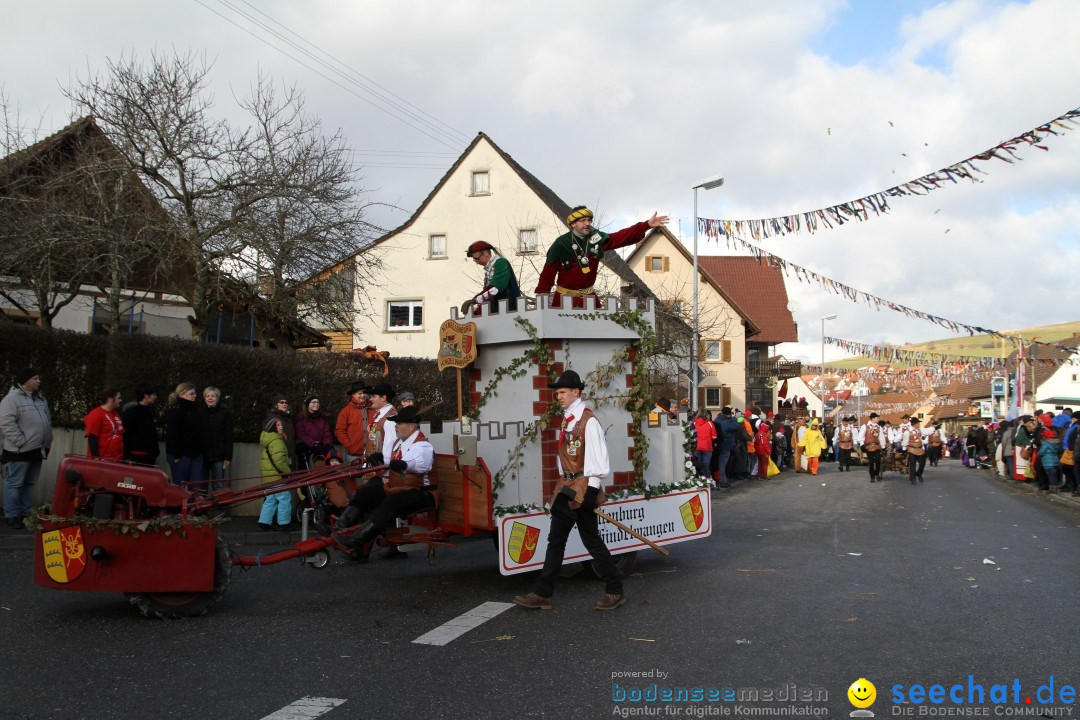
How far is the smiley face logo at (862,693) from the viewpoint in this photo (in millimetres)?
4602

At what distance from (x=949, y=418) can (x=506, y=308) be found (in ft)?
241

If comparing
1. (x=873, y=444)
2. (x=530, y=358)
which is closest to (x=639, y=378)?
(x=530, y=358)

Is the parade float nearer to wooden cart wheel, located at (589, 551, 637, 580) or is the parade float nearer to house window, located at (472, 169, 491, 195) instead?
wooden cart wheel, located at (589, 551, 637, 580)

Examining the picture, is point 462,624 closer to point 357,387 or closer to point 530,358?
point 530,358

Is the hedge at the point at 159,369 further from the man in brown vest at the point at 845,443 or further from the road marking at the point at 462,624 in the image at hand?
the man in brown vest at the point at 845,443

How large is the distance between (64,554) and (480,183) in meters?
30.7

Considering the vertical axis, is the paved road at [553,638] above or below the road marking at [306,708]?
above

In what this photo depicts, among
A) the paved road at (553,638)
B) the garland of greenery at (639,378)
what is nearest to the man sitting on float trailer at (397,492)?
the paved road at (553,638)

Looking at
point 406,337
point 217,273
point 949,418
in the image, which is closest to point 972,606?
point 217,273

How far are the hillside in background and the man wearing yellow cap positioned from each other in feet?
48.6

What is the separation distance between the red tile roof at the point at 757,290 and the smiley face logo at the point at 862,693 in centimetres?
5179

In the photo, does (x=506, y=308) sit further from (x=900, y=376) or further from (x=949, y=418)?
(x=949, y=418)

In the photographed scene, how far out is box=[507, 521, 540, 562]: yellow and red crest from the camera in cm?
741

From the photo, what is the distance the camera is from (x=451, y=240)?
36.0 metres
